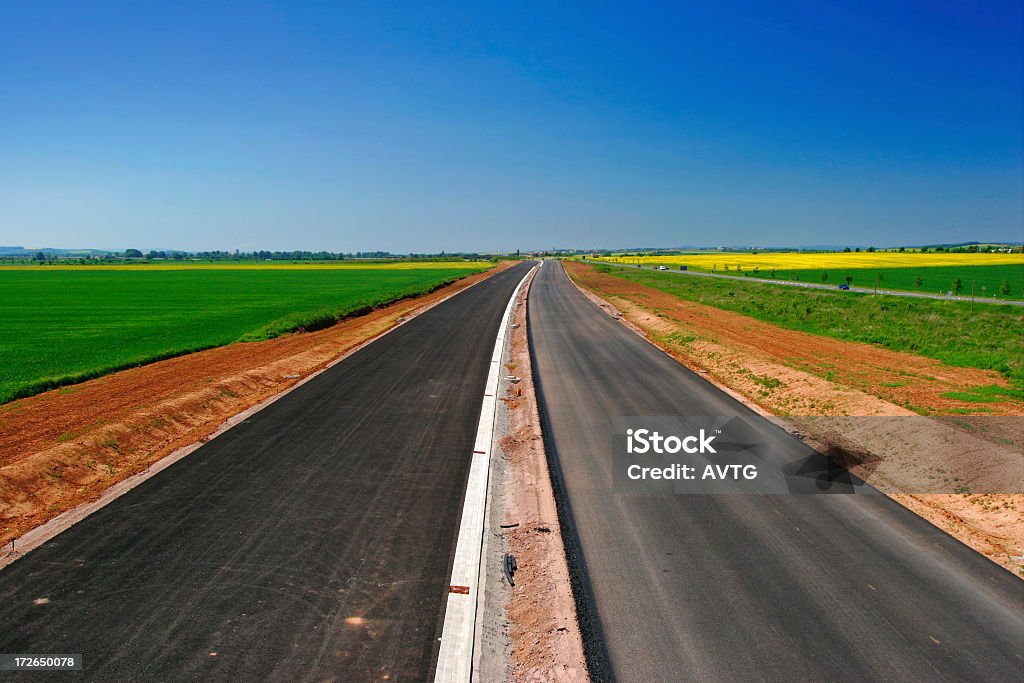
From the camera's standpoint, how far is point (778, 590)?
6.41 metres

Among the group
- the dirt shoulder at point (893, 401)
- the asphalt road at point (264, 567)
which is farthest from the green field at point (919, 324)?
the asphalt road at point (264, 567)

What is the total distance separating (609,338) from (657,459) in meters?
15.4

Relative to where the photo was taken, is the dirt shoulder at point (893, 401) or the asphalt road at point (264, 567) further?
the dirt shoulder at point (893, 401)

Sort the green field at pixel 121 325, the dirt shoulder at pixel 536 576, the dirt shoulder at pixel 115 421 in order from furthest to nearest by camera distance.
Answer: the green field at pixel 121 325 → the dirt shoulder at pixel 115 421 → the dirt shoulder at pixel 536 576

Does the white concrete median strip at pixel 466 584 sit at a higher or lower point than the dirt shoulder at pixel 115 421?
lower

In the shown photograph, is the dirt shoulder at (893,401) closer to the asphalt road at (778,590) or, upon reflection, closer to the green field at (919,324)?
the asphalt road at (778,590)

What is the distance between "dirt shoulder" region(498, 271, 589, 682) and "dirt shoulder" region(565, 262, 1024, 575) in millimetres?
6015

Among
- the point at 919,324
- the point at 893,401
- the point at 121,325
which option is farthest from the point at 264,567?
the point at 919,324

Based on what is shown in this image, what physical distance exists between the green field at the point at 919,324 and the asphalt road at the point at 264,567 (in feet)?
50.8

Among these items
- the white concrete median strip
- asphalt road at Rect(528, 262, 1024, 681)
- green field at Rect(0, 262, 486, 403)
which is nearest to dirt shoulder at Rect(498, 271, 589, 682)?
asphalt road at Rect(528, 262, 1024, 681)

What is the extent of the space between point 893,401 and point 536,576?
12.2 metres

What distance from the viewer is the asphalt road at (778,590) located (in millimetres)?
5301

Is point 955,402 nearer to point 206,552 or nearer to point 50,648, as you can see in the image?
point 206,552

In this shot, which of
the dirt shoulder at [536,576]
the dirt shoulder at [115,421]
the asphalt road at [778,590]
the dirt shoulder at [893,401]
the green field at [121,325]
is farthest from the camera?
the green field at [121,325]
